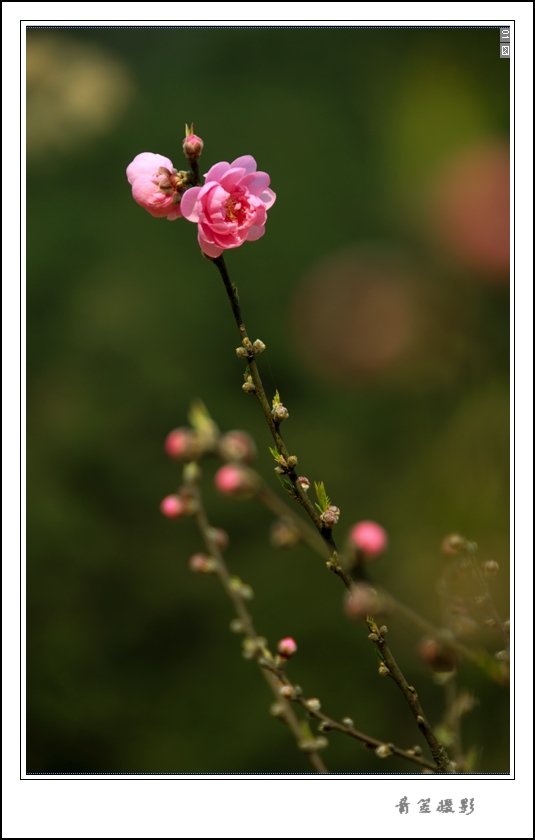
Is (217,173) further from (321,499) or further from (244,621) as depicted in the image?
(244,621)

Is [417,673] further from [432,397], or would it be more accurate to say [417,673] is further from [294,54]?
[294,54]

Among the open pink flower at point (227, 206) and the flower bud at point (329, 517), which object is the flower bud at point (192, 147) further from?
the flower bud at point (329, 517)

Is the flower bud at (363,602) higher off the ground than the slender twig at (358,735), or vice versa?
the flower bud at (363,602)

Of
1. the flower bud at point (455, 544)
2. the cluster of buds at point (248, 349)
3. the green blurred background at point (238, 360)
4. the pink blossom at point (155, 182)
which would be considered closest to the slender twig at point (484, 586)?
the flower bud at point (455, 544)

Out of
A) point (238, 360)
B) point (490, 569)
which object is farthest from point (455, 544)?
point (238, 360)

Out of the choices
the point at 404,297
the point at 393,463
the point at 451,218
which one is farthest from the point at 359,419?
the point at 451,218

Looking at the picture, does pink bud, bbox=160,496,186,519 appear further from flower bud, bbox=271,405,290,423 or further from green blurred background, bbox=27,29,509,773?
green blurred background, bbox=27,29,509,773
